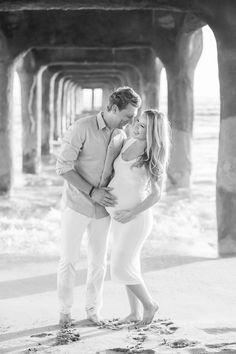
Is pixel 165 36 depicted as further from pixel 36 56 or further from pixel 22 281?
pixel 22 281

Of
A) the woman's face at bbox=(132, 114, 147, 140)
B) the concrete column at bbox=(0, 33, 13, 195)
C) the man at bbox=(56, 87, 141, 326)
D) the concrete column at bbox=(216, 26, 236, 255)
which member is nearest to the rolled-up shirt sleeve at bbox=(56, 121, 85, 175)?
the man at bbox=(56, 87, 141, 326)

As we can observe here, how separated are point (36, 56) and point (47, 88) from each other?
4.82 m

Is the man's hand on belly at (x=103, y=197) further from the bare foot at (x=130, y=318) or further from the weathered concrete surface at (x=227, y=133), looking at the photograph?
the weathered concrete surface at (x=227, y=133)

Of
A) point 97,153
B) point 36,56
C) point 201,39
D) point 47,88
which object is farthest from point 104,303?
point 47,88

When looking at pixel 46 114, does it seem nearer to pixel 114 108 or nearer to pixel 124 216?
pixel 114 108

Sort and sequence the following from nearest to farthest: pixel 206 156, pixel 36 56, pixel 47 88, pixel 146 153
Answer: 1. pixel 146 153
2. pixel 36 56
3. pixel 47 88
4. pixel 206 156

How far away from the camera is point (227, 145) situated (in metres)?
7.57

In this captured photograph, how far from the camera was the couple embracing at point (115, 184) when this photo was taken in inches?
175

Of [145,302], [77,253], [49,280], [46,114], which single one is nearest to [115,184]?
[77,253]

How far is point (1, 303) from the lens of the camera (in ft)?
17.5

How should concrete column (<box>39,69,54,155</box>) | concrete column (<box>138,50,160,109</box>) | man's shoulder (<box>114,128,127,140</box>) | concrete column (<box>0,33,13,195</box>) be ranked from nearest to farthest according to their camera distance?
1. man's shoulder (<box>114,128,127,140</box>)
2. concrete column (<box>0,33,13,195</box>)
3. concrete column (<box>138,50,160,109</box>)
4. concrete column (<box>39,69,54,155</box>)

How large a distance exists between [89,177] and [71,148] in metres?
0.25

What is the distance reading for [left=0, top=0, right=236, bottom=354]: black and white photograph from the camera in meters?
4.45

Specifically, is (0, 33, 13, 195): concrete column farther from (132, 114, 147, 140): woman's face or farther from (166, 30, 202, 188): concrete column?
(132, 114, 147, 140): woman's face
